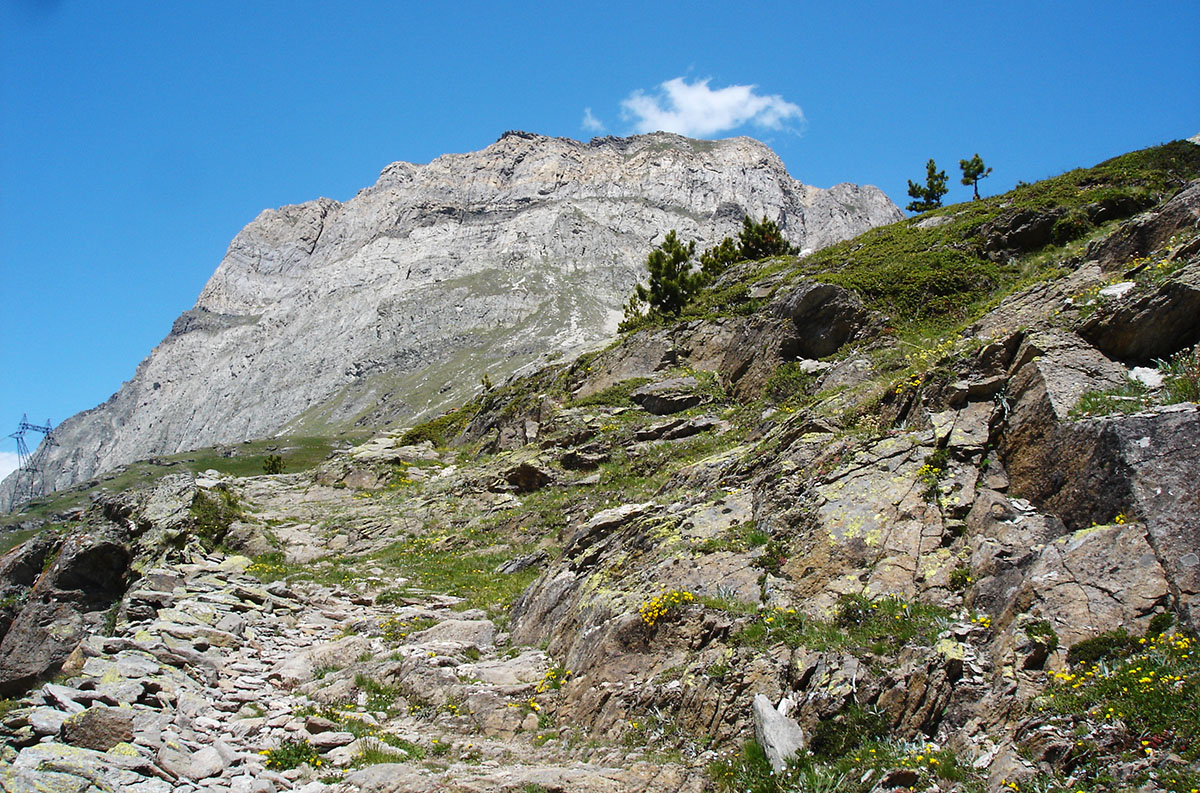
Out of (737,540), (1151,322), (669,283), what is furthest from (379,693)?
(669,283)

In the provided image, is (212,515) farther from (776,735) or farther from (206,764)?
(776,735)

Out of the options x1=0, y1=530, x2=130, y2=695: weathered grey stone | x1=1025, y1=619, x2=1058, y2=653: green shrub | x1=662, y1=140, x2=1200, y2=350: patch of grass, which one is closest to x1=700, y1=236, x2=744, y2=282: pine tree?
x1=662, y1=140, x2=1200, y2=350: patch of grass

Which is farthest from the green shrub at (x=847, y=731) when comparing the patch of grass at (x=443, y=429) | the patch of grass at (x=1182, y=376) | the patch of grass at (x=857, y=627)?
the patch of grass at (x=443, y=429)

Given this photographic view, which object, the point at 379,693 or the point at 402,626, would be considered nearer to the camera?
the point at 379,693

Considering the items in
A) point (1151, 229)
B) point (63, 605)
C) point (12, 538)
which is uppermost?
point (12, 538)

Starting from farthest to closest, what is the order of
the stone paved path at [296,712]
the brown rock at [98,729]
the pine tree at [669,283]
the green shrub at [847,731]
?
1. the pine tree at [669,283]
2. the brown rock at [98,729]
3. the stone paved path at [296,712]
4. the green shrub at [847,731]

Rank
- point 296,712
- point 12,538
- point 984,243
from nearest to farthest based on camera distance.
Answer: point 296,712 → point 984,243 → point 12,538

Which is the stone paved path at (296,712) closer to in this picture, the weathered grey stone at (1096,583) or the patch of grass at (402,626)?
the patch of grass at (402,626)

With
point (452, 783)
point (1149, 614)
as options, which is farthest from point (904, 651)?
point (452, 783)

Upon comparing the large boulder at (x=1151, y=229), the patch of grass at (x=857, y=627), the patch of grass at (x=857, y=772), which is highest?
the large boulder at (x=1151, y=229)

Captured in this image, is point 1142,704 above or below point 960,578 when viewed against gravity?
below

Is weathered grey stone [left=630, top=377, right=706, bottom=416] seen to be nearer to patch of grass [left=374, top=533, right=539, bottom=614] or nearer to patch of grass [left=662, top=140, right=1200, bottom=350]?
patch of grass [left=662, top=140, right=1200, bottom=350]

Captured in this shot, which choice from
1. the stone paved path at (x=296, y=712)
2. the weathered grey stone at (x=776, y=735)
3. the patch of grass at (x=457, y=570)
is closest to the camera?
the weathered grey stone at (x=776, y=735)

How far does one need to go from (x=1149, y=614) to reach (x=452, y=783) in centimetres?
789
